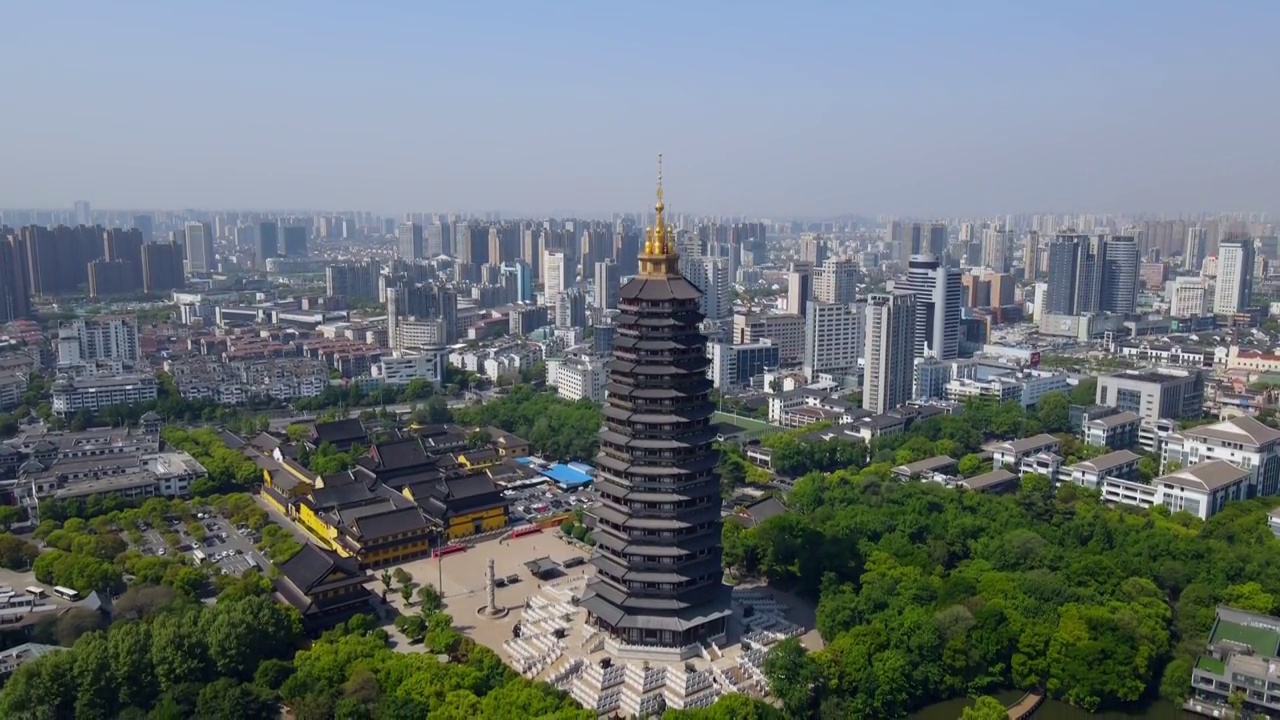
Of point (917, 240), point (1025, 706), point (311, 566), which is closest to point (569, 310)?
point (311, 566)

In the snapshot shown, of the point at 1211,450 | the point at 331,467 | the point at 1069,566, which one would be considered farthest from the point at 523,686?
the point at 1211,450

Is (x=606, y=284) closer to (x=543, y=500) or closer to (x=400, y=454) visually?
(x=543, y=500)

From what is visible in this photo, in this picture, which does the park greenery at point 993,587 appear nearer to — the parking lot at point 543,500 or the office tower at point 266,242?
the parking lot at point 543,500

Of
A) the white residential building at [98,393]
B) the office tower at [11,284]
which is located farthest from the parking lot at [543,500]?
the office tower at [11,284]

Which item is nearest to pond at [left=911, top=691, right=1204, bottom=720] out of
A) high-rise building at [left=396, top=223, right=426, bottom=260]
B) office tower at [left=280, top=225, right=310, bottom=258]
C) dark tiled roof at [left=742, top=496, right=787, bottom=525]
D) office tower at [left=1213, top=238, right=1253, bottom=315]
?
dark tiled roof at [left=742, top=496, right=787, bottom=525]

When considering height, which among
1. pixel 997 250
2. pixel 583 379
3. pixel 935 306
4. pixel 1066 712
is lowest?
pixel 1066 712

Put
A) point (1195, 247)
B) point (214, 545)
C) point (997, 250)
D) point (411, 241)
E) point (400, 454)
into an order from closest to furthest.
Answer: point (214, 545)
point (400, 454)
point (997, 250)
point (1195, 247)
point (411, 241)
